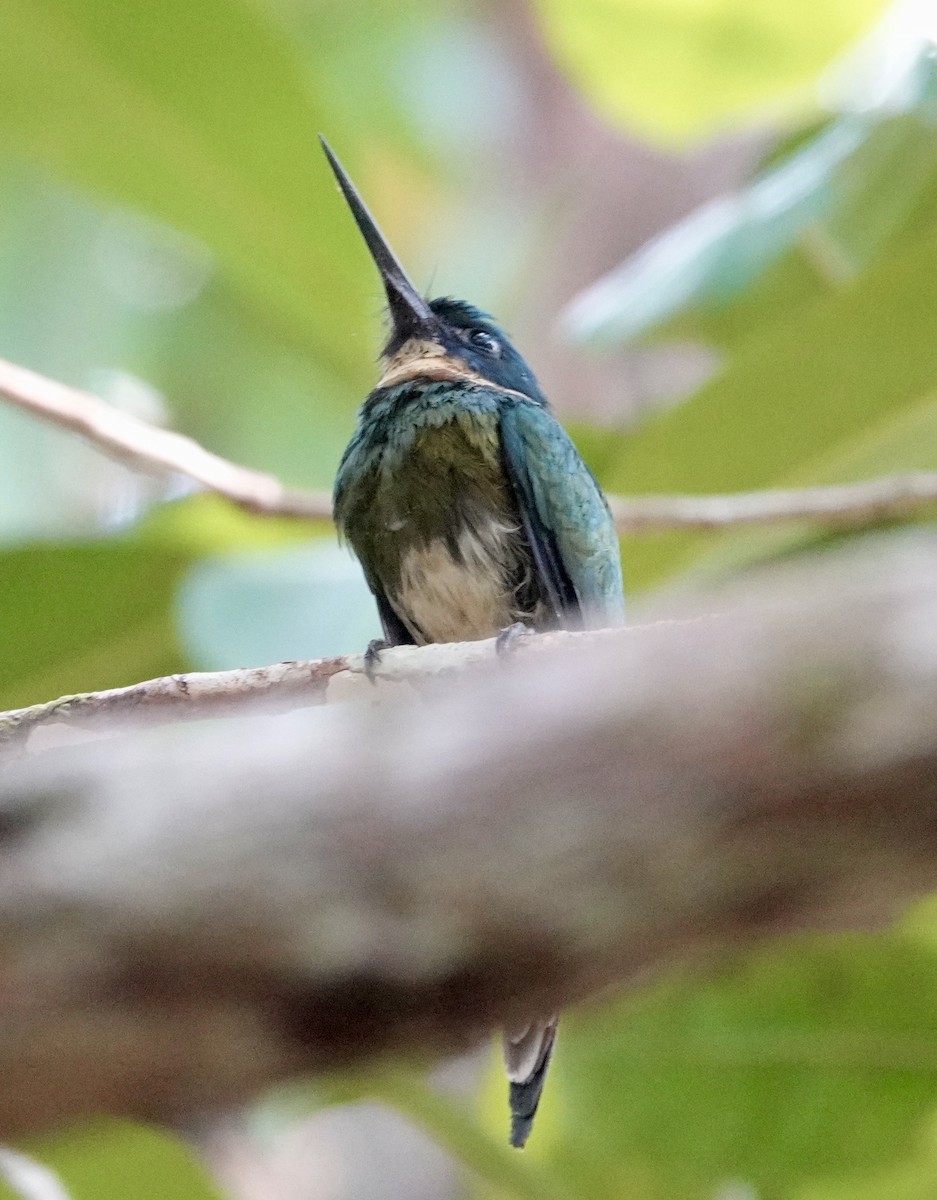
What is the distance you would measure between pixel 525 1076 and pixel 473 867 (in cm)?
150

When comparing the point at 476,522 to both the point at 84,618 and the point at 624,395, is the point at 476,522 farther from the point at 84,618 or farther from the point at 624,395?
the point at 624,395

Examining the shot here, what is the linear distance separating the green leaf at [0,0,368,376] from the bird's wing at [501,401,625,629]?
1042mm

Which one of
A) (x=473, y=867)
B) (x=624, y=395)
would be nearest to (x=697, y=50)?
(x=624, y=395)

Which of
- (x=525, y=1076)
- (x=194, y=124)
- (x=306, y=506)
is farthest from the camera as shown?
(x=194, y=124)

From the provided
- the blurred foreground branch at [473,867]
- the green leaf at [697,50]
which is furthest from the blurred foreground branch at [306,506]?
the blurred foreground branch at [473,867]

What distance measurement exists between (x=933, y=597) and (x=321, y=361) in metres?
3.49

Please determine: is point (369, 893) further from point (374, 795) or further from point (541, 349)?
point (541, 349)

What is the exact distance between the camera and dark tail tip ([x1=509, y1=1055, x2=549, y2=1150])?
2021mm

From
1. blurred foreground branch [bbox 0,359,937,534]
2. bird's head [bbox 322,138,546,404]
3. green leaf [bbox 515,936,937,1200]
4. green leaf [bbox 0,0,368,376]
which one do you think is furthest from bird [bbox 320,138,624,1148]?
green leaf [bbox 0,0,368,376]

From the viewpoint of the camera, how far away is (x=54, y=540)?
2.88m

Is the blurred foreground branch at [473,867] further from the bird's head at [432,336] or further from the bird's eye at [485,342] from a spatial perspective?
the bird's eye at [485,342]

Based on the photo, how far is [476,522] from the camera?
8.46ft

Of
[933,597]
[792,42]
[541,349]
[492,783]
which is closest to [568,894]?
[492,783]

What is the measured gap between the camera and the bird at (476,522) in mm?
2561
